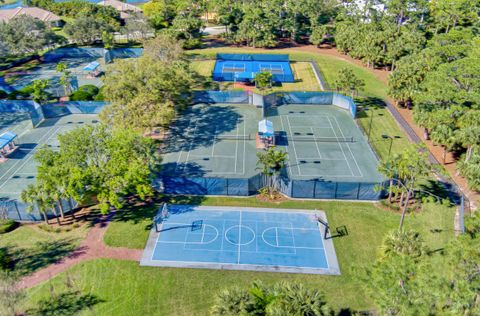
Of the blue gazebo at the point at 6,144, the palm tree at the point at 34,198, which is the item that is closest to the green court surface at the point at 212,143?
the palm tree at the point at 34,198

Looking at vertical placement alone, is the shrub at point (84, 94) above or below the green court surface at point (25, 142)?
above

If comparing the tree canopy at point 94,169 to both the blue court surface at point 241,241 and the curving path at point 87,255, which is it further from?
the blue court surface at point 241,241

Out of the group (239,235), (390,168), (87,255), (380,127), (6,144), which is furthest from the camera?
(380,127)

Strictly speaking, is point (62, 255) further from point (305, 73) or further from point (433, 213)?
point (305, 73)

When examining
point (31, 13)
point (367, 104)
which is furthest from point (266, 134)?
point (31, 13)

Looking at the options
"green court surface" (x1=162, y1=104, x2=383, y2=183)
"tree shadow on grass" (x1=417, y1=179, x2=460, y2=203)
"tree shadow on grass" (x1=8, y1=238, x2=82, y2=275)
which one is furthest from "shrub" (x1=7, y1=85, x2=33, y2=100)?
"tree shadow on grass" (x1=417, y1=179, x2=460, y2=203)

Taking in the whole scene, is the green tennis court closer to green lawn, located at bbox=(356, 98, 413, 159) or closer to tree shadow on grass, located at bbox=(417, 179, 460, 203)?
green lawn, located at bbox=(356, 98, 413, 159)

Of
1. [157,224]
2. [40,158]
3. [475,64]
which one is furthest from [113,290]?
[475,64]

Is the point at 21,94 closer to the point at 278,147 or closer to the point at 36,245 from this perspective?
the point at 36,245
